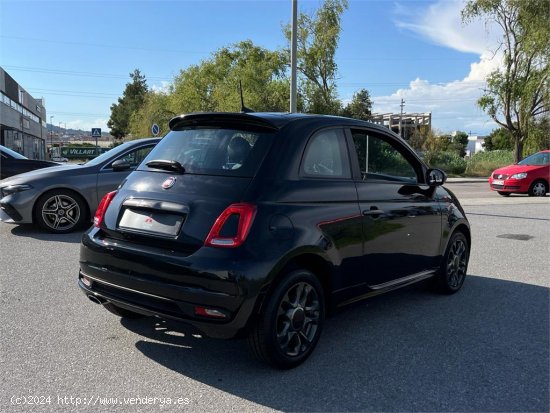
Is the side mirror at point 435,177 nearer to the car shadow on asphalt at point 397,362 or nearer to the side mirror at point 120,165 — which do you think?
the car shadow on asphalt at point 397,362

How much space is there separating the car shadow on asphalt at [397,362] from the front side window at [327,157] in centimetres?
108

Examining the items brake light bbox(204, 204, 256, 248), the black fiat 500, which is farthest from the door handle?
brake light bbox(204, 204, 256, 248)

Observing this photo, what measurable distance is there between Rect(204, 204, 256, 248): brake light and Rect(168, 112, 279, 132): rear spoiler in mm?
720

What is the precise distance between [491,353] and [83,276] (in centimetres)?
308

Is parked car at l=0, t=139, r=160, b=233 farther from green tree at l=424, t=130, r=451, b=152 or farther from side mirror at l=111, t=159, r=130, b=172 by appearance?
green tree at l=424, t=130, r=451, b=152

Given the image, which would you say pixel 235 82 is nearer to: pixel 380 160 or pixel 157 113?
pixel 157 113

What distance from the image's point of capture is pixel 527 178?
55.9ft

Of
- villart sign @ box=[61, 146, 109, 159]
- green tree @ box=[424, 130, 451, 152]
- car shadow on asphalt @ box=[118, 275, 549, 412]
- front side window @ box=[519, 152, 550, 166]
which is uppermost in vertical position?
green tree @ box=[424, 130, 451, 152]

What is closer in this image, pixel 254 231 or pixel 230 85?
pixel 254 231

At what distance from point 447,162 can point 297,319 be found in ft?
126

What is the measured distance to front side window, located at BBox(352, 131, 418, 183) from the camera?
4.18m

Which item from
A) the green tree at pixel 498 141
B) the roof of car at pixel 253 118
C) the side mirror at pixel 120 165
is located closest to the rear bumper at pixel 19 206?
the side mirror at pixel 120 165

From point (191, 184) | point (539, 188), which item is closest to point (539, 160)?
point (539, 188)

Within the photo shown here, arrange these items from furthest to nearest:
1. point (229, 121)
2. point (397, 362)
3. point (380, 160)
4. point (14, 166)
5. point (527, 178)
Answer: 1. point (527, 178)
2. point (14, 166)
3. point (380, 160)
4. point (229, 121)
5. point (397, 362)
